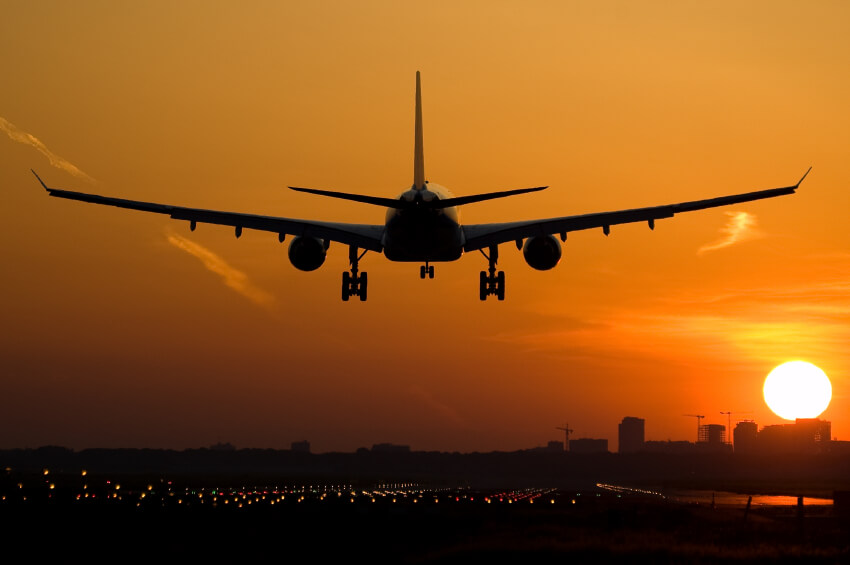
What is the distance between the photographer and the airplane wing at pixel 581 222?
57.8 m

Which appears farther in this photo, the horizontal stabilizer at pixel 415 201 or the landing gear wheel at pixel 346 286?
the landing gear wheel at pixel 346 286

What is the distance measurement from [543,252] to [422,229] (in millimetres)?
9133

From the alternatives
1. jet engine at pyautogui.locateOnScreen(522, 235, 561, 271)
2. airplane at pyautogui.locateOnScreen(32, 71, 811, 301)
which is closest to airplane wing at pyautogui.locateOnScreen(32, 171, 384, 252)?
airplane at pyautogui.locateOnScreen(32, 71, 811, 301)

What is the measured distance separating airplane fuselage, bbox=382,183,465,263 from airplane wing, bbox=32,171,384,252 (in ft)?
11.6

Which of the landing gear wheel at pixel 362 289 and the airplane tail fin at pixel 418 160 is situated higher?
the airplane tail fin at pixel 418 160

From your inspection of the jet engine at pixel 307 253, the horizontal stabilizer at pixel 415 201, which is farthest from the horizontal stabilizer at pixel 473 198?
the jet engine at pixel 307 253

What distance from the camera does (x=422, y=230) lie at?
5422 cm

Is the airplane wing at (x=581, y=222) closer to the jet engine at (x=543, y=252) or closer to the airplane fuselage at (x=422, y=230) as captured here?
the jet engine at (x=543, y=252)

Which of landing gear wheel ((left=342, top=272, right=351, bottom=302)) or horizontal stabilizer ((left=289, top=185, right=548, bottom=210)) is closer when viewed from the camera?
horizontal stabilizer ((left=289, top=185, right=548, bottom=210))

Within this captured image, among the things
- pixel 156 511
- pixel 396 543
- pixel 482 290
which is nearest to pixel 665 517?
pixel 482 290

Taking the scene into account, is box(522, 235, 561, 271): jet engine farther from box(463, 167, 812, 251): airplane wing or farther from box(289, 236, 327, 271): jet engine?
box(289, 236, 327, 271): jet engine

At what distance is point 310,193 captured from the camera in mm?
48094

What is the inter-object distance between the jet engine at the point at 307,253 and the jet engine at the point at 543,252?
11.7 m

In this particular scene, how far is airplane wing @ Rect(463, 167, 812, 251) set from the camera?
57.8 m
